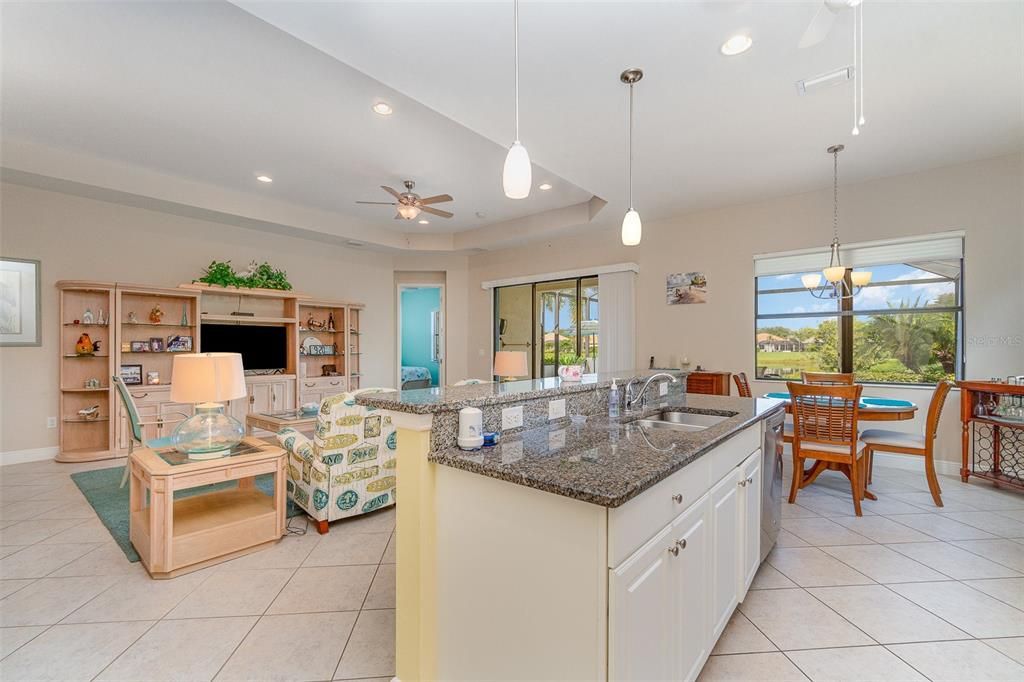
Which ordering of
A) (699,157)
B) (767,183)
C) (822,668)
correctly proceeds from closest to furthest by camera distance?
(822,668) < (699,157) < (767,183)

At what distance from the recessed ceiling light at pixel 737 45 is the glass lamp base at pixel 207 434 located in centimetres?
363

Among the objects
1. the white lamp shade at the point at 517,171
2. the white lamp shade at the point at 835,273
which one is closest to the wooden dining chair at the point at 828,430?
the white lamp shade at the point at 835,273

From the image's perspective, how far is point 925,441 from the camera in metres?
3.22

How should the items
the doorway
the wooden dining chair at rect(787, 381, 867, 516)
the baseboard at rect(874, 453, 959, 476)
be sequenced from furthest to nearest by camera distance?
the doorway, the baseboard at rect(874, 453, 959, 476), the wooden dining chair at rect(787, 381, 867, 516)

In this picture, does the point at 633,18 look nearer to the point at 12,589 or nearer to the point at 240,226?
the point at 12,589

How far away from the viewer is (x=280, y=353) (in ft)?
20.2

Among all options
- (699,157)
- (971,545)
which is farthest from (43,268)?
(971,545)

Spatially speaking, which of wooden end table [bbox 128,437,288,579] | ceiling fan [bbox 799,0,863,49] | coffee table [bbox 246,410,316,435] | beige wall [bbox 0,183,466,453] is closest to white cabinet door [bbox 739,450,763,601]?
ceiling fan [bbox 799,0,863,49]

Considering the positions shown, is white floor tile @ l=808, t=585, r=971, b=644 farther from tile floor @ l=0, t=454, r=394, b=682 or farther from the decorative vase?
tile floor @ l=0, t=454, r=394, b=682

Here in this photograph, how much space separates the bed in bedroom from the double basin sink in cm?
705

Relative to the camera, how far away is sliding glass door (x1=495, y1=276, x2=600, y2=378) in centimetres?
641

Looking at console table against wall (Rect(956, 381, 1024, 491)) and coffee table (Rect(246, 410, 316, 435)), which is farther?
coffee table (Rect(246, 410, 316, 435))

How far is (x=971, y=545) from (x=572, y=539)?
3.15m

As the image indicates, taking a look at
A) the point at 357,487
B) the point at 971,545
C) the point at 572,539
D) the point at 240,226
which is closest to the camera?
the point at 572,539
